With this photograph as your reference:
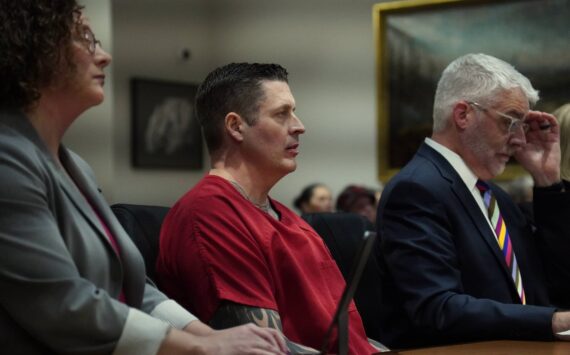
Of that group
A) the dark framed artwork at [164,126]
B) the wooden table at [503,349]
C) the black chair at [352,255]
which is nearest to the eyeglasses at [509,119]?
the black chair at [352,255]

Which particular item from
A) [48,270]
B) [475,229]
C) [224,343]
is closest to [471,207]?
Answer: [475,229]

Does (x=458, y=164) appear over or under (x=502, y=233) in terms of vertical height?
over

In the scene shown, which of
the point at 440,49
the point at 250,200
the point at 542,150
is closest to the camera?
the point at 250,200

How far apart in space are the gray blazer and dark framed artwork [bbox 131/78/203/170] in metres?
6.13

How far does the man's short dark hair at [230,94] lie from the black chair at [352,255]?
0.57 metres

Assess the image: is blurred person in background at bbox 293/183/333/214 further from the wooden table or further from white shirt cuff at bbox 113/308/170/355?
white shirt cuff at bbox 113/308/170/355

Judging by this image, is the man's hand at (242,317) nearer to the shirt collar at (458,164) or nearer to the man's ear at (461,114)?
the shirt collar at (458,164)

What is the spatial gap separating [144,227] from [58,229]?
2.75 feet

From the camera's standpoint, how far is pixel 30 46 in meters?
1.61

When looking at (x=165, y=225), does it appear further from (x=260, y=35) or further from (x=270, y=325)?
(x=260, y=35)

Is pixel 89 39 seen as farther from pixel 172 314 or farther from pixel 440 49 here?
pixel 440 49

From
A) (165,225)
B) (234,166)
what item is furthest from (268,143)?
(165,225)

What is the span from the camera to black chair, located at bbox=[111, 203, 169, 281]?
2.38 meters

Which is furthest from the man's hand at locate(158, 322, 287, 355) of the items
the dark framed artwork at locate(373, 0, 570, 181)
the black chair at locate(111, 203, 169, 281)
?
the dark framed artwork at locate(373, 0, 570, 181)
